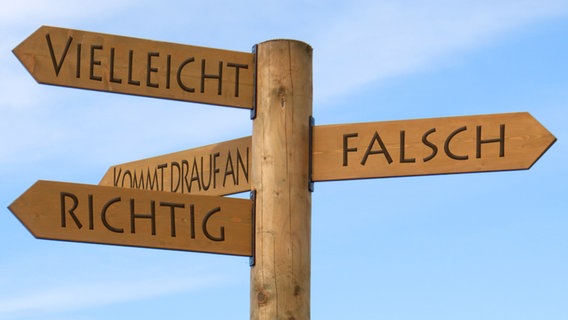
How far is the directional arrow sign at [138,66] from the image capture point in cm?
533

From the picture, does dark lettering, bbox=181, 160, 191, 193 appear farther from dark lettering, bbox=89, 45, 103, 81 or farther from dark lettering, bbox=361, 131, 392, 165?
dark lettering, bbox=361, 131, 392, 165

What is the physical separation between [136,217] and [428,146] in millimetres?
1575

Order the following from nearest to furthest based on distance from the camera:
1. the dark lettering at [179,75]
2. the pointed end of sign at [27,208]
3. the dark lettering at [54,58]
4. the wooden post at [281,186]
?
the pointed end of sign at [27,208], the wooden post at [281,186], the dark lettering at [54,58], the dark lettering at [179,75]

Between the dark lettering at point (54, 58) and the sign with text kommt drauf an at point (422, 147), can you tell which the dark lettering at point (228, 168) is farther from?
the dark lettering at point (54, 58)

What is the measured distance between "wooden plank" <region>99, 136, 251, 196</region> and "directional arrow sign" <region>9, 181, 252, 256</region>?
361 mm

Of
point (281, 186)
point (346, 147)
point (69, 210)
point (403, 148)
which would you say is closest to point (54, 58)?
point (69, 210)

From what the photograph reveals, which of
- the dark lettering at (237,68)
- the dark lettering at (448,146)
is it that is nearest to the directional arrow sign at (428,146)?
the dark lettering at (448,146)

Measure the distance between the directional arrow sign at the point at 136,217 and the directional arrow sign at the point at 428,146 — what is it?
1.81ft

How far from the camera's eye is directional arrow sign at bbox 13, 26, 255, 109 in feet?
17.5

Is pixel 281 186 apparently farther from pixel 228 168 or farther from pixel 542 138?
pixel 542 138

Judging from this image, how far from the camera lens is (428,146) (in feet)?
17.5

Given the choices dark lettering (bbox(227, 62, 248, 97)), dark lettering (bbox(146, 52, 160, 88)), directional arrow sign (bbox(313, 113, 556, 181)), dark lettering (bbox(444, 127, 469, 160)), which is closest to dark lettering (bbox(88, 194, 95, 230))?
dark lettering (bbox(146, 52, 160, 88))

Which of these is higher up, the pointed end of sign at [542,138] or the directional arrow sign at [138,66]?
the directional arrow sign at [138,66]

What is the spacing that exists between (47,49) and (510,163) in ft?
8.20
